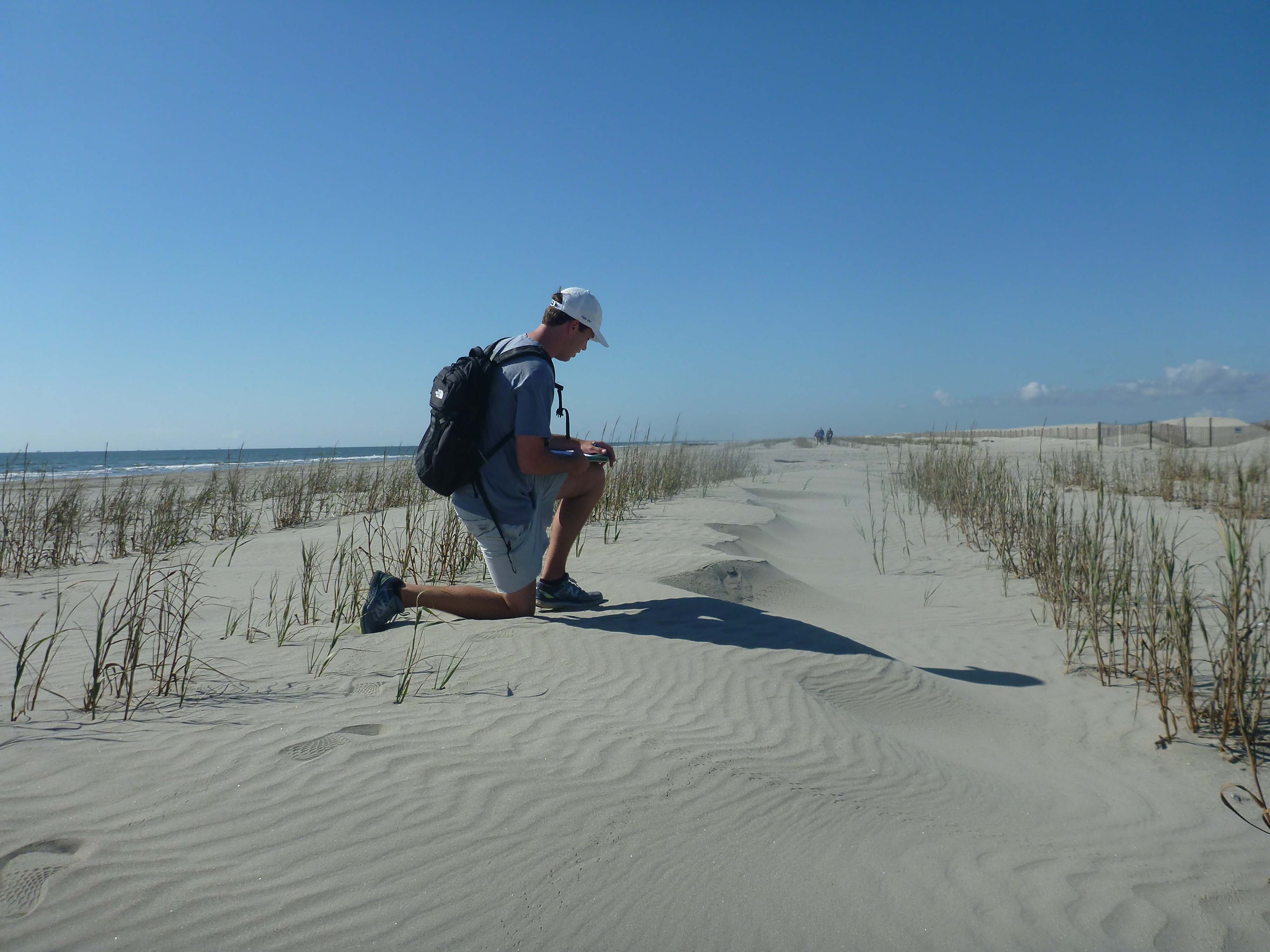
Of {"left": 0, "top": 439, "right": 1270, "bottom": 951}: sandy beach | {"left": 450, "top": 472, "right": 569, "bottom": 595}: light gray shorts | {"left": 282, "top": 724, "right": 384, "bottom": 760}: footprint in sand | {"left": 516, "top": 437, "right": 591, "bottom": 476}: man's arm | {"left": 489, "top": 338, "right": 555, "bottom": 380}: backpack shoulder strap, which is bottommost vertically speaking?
{"left": 0, "top": 439, "right": 1270, "bottom": 951}: sandy beach

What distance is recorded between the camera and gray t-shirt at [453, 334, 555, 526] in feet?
10.9

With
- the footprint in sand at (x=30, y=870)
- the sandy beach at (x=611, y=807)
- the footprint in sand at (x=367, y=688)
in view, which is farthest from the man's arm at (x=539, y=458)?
the footprint in sand at (x=30, y=870)

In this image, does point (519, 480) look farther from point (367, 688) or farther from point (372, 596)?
point (367, 688)

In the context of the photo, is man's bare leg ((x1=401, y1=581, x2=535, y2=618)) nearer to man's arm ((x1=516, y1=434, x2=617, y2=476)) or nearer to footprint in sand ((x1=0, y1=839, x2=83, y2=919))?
man's arm ((x1=516, y1=434, x2=617, y2=476))

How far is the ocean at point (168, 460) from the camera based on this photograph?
1248cm

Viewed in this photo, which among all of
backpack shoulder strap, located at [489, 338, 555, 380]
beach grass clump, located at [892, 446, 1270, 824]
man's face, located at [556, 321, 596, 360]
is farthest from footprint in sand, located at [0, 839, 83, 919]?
beach grass clump, located at [892, 446, 1270, 824]

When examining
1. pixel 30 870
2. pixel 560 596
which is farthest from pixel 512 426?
pixel 30 870

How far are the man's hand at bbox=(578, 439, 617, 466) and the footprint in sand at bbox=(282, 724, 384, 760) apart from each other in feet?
5.41

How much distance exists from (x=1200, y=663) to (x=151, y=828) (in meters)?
4.78

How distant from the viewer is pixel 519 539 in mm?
3490

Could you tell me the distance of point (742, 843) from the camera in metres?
1.92

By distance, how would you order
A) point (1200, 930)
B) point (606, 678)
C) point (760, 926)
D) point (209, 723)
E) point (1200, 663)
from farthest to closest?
point (1200, 663)
point (606, 678)
point (209, 723)
point (1200, 930)
point (760, 926)

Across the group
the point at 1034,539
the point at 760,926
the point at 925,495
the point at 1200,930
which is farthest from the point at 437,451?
the point at 925,495

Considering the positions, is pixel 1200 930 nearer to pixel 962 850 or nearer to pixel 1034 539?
pixel 962 850
